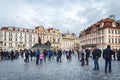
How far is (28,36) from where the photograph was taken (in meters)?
120

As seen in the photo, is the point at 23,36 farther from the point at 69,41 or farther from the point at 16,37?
the point at 69,41

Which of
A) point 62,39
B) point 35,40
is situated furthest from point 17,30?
point 62,39

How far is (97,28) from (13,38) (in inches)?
1931

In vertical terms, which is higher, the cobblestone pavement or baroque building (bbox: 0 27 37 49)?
baroque building (bbox: 0 27 37 49)

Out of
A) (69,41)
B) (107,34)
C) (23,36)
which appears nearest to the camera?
(107,34)

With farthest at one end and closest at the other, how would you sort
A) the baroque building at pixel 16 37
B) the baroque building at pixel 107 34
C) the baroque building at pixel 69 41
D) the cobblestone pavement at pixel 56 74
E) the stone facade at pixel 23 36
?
the baroque building at pixel 69 41
the stone facade at pixel 23 36
the baroque building at pixel 16 37
the baroque building at pixel 107 34
the cobblestone pavement at pixel 56 74

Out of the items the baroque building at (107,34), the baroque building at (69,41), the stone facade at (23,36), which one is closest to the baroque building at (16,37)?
the stone facade at (23,36)

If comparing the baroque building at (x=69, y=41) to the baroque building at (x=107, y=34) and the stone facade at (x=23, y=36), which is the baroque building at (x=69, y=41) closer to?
the stone facade at (x=23, y=36)

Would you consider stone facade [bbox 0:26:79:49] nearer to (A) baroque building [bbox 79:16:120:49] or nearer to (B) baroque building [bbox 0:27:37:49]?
(B) baroque building [bbox 0:27:37:49]

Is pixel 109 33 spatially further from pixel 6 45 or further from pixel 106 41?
pixel 6 45

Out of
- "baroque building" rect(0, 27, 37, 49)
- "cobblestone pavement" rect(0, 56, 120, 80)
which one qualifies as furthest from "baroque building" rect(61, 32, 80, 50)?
"cobblestone pavement" rect(0, 56, 120, 80)

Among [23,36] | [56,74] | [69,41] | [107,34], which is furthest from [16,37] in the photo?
[56,74]

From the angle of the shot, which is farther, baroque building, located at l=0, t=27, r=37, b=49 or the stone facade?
the stone facade

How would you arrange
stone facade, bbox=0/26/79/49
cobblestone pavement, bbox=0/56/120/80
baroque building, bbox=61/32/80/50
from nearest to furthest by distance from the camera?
cobblestone pavement, bbox=0/56/120/80 < stone facade, bbox=0/26/79/49 < baroque building, bbox=61/32/80/50
